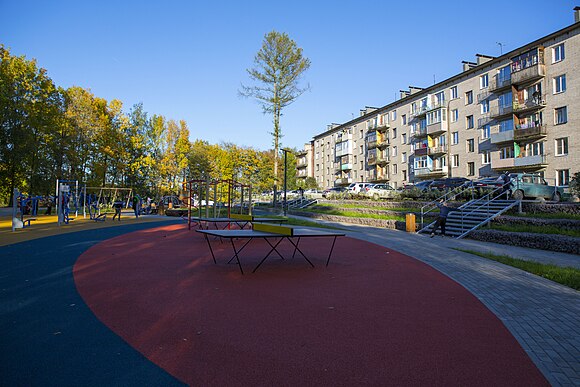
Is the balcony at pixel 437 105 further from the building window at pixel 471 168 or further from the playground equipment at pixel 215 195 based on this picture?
the playground equipment at pixel 215 195

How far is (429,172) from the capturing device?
4556cm

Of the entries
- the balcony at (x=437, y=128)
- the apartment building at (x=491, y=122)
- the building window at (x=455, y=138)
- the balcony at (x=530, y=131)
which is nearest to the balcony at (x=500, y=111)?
the apartment building at (x=491, y=122)

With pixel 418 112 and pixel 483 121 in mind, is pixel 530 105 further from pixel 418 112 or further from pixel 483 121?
pixel 418 112

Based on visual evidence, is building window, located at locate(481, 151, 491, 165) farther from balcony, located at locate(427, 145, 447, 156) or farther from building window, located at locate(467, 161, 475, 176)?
balcony, located at locate(427, 145, 447, 156)

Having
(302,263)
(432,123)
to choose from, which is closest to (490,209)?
(302,263)

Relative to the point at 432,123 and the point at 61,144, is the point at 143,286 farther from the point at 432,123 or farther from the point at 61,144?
the point at 432,123

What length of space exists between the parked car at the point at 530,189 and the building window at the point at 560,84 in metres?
15.7

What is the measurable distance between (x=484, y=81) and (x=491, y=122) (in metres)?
4.53

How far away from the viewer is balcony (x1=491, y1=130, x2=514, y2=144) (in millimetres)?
35525

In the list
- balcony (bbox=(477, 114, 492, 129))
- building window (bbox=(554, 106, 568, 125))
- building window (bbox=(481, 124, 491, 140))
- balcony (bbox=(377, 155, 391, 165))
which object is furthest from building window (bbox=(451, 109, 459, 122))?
balcony (bbox=(377, 155, 391, 165))

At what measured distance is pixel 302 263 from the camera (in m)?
9.39

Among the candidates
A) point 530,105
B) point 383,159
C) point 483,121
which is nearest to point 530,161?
point 530,105

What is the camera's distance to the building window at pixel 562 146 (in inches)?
1254

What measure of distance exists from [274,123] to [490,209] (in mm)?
18532
